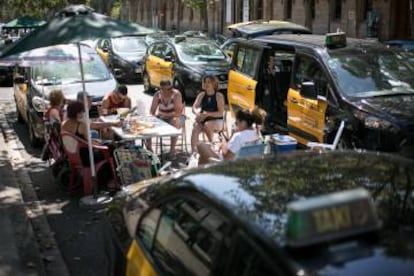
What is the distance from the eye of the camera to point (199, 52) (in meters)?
17.8

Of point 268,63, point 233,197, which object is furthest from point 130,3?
point 233,197

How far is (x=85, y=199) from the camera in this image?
771cm

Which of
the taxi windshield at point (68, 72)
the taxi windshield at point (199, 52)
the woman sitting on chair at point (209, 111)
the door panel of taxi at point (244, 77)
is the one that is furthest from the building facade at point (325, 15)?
the woman sitting on chair at point (209, 111)

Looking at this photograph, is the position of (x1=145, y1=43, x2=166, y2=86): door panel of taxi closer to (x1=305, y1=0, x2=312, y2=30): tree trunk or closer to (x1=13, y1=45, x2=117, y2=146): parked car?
(x1=13, y1=45, x2=117, y2=146): parked car

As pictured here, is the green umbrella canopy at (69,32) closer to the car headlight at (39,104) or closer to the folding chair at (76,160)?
the folding chair at (76,160)

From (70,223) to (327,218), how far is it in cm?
539

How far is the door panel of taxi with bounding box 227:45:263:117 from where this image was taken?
10.4 meters

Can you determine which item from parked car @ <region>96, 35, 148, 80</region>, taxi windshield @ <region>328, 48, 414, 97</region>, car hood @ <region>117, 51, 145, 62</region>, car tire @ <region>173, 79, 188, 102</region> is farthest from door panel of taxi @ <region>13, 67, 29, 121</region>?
car hood @ <region>117, 51, 145, 62</region>

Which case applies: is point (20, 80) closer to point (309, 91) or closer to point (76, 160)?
point (76, 160)

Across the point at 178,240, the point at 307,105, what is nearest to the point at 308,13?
the point at 307,105

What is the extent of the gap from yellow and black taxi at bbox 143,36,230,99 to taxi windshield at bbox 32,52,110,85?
381 cm

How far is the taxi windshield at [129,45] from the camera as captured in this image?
74.9ft

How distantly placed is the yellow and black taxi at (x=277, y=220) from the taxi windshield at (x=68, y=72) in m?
8.35

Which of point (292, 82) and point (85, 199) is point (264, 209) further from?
point (292, 82)
